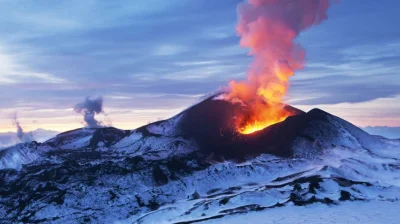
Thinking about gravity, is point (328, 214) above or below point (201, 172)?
below

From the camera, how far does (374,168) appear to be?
138375 millimetres

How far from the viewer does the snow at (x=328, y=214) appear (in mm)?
86875

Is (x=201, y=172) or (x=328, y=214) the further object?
(x=201, y=172)

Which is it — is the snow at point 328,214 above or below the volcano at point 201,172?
below

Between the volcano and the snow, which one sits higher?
the volcano

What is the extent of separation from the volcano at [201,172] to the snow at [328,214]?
3.21 meters

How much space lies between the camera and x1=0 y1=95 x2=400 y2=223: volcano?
350 feet

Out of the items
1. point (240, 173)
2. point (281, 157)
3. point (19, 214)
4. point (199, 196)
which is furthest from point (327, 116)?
point (19, 214)

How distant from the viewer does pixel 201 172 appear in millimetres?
133500

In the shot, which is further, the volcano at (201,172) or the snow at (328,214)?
the volcano at (201,172)

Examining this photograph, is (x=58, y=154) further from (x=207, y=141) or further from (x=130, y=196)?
(x=130, y=196)

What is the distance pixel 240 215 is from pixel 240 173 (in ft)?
126

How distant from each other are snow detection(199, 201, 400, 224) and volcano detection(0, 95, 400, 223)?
321 cm

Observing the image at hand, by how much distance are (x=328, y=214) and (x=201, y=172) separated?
1923 inches
